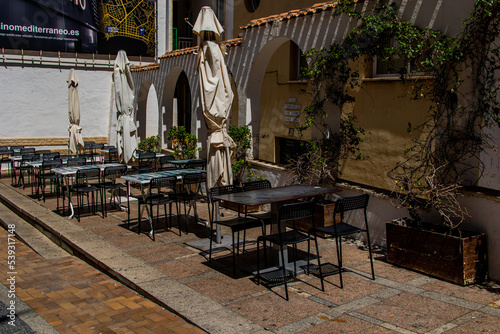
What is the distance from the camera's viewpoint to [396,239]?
6.42m

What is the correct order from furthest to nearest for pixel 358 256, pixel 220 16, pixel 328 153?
pixel 220 16 → pixel 328 153 → pixel 358 256

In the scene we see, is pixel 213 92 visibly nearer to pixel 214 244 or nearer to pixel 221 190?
pixel 221 190

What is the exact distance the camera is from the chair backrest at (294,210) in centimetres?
550

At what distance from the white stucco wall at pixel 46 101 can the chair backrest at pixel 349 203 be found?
15736 mm

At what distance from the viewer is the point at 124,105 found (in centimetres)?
1115

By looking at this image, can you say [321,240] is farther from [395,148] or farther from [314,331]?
[314,331]

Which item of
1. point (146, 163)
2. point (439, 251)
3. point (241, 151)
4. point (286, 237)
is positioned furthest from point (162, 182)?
point (146, 163)

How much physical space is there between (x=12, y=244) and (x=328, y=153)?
18.8 ft

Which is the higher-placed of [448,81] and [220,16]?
[220,16]

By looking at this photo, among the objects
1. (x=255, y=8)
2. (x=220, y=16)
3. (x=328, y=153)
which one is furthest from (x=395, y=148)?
(x=220, y=16)

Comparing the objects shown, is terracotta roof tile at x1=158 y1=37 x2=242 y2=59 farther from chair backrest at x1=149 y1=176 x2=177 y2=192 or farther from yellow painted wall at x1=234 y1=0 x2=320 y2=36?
chair backrest at x1=149 y1=176 x2=177 y2=192

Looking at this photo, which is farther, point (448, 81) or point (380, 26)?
point (380, 26)

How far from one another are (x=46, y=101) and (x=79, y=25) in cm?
338

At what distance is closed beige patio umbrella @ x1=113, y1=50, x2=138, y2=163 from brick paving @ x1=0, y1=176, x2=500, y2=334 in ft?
13.4
